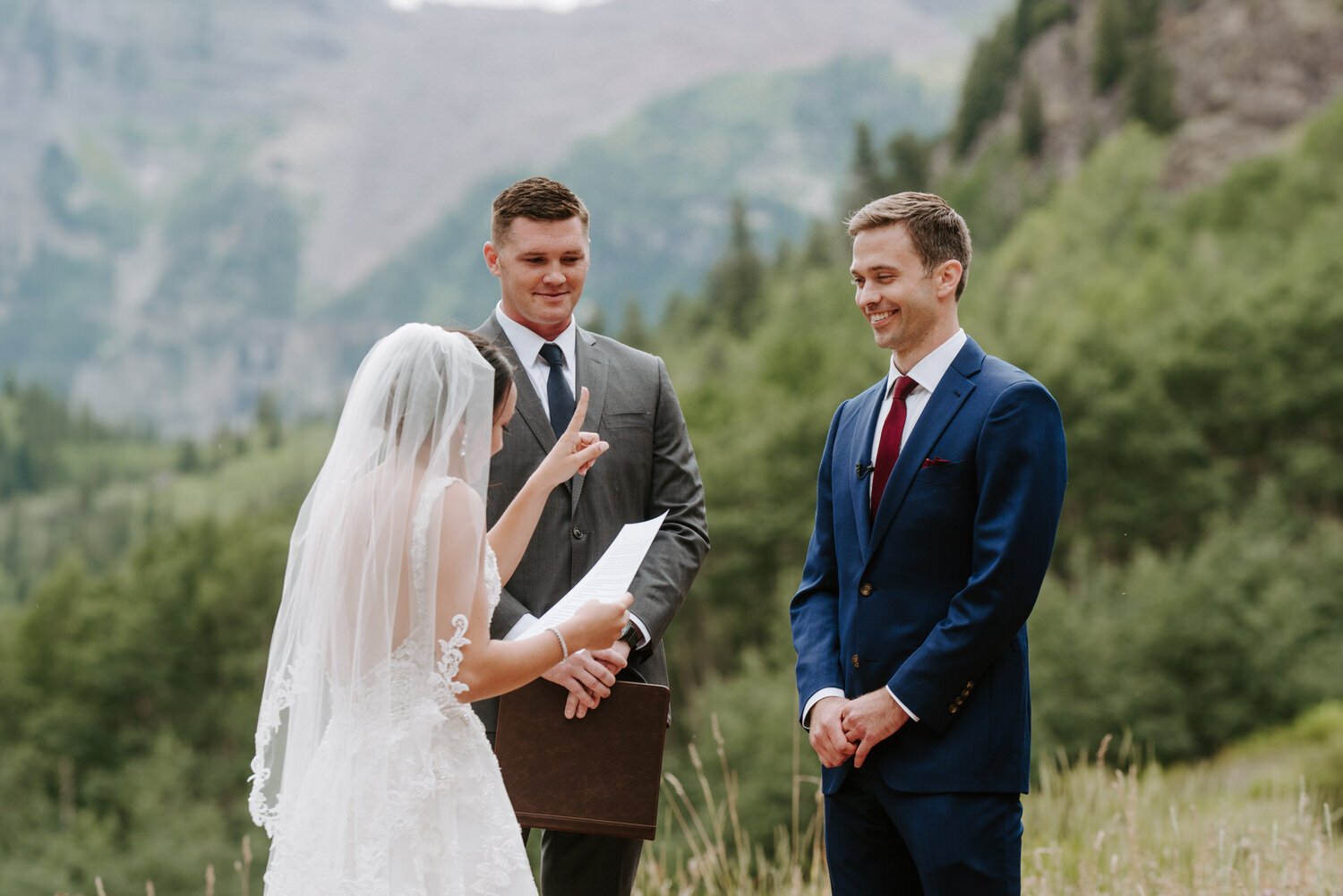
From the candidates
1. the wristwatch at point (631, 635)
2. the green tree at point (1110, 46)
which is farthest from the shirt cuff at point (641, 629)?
the green tree at point (1110, 46)

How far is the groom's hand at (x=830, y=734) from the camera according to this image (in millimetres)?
2869

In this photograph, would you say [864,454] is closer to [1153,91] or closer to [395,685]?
[395,685]

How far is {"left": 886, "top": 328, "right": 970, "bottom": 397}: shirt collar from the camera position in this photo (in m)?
2.99

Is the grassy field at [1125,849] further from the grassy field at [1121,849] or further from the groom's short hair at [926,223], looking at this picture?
the groom's short hair at [926,223]

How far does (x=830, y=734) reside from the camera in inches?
114

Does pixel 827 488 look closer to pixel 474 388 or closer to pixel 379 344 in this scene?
pixel 474 388

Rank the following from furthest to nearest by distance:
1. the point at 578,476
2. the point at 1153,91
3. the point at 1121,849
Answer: the point at 1153,91 → the point at 1121,849 → the point at 578,476

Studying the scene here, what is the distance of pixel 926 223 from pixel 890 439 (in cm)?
56

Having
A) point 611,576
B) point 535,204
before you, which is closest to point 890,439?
point 611,576

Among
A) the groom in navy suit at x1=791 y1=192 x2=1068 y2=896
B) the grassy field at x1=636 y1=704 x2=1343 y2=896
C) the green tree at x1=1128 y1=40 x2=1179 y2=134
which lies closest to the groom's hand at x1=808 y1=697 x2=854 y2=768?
the groom in navy suit at x1=791 y1=192 x2=1068 y2=896

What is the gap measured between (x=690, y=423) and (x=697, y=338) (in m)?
30.7

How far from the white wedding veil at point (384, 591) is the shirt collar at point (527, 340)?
78 centimetres

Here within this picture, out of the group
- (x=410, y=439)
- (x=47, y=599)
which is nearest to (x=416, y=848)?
(x=410, y=439)

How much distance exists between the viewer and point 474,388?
111 inches
